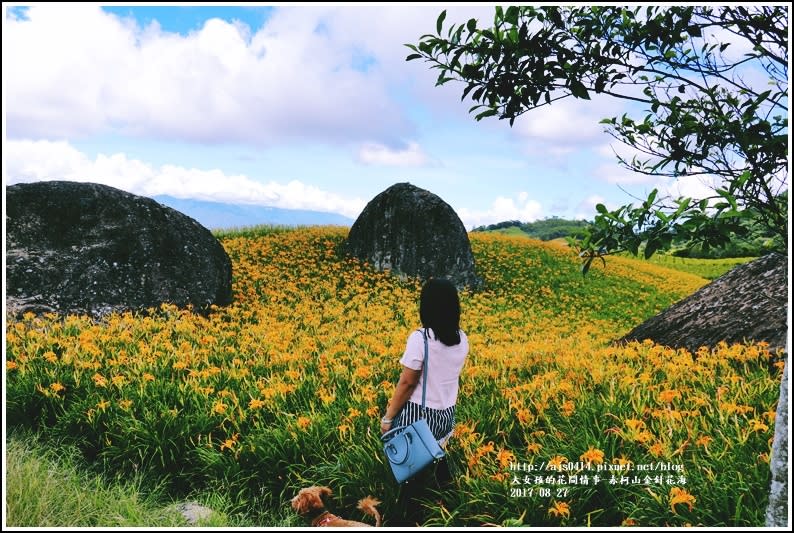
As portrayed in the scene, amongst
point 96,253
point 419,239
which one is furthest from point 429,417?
point 419,239

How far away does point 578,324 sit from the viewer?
484 inches

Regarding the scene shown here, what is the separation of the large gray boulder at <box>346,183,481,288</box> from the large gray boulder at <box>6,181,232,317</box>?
506 cm

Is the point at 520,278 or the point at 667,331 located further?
the point at 520,278

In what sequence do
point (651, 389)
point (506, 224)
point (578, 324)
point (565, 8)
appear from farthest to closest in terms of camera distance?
point (506, 224), point (578, 324), point (651, 389), point (565, 8)

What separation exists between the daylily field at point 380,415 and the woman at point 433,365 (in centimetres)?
50

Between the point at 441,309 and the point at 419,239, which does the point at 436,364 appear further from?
the point at 419,239

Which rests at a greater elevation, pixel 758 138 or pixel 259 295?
pixel 758 138

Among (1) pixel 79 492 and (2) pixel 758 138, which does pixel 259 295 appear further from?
(2) pixel 758 138

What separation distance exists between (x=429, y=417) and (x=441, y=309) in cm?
69

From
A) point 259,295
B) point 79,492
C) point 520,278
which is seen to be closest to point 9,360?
point 79,492

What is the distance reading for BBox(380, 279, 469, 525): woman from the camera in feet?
11.1

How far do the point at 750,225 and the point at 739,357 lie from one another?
311cm

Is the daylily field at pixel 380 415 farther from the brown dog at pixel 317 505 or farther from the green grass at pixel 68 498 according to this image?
the green grass at pixel 68 498

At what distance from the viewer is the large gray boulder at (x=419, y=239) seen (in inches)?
540
